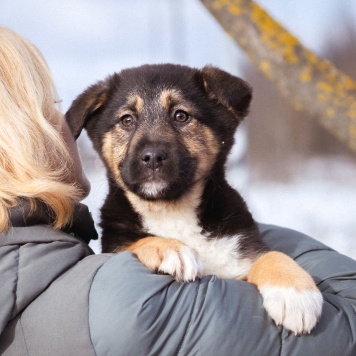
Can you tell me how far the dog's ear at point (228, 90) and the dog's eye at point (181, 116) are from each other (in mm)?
177

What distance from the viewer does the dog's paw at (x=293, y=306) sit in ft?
7.18

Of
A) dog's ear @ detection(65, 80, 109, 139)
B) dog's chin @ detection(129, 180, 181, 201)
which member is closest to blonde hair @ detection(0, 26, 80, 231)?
dog's ear @ detection(65, 80, 109, 139)

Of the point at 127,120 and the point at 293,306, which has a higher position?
the point at 127,120

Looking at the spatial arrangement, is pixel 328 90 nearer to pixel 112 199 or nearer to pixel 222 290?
pixel 112 199

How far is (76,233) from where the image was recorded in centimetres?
281

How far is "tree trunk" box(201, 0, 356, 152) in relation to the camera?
3.57m

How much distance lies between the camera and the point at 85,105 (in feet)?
10.7

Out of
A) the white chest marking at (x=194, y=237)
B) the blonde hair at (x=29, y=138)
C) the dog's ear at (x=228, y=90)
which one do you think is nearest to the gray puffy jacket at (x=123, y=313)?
the blonde hair at (x=29, y=138)

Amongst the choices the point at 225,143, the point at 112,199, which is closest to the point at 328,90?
the point at 225,143

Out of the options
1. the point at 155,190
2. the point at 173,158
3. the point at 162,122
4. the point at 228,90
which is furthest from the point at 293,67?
the point at 155,190

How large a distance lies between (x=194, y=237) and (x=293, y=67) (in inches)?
46.8

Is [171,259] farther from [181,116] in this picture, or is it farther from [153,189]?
[181,116]

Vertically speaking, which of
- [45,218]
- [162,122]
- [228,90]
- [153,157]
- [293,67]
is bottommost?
[45,218]

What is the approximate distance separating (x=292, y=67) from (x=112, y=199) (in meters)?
1.24
